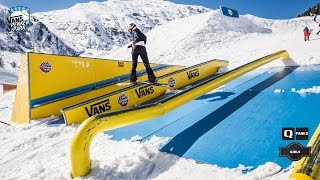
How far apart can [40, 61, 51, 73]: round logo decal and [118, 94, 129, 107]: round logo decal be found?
1871 mm

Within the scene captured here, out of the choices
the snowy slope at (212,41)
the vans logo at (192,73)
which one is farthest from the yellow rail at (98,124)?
the snowy slope at (212,41)

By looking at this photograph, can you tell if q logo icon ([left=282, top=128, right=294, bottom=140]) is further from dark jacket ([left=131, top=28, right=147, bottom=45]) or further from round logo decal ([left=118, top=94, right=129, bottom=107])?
dark jacket ([left=131, top=28, right=147, bottom=45])

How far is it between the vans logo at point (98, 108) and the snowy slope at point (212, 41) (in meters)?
6.95

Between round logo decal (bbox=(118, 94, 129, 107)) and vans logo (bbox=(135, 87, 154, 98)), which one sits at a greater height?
vans logo (bbox=(135, 87, 154, 98))

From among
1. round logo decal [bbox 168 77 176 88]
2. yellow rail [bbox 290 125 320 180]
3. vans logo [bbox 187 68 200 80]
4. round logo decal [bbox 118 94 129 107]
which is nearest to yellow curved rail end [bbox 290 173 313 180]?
yellow rail [bbox 290 125 320 180]

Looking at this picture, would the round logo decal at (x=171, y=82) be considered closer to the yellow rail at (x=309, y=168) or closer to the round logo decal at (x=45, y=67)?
the round logo decal at (x=45, y=67)

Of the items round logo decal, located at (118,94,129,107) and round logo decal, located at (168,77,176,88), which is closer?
round logo decal, located at (118,94,129,107)

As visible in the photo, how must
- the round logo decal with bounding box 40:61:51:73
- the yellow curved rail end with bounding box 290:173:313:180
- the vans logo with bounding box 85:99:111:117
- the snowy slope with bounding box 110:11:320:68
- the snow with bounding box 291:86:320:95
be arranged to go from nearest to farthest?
A: the yellow curved rail end with bounding box 290:173:313:180
the snow with bounding box 291:86:320:95
the vans logo with bounding box 85:99:111:117
the round logo decal with bounding box 40:61:51:73
the snowy slope with bounding box 110:11:320:68

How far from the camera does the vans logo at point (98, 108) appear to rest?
262 inches

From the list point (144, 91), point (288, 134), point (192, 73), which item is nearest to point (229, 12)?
point (192, 73)

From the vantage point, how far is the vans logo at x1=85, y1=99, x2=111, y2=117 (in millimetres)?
6648

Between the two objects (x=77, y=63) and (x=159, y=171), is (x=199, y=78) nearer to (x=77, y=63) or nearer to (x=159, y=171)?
(x=77, y=63)

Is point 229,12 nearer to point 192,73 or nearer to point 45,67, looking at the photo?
point 192,73

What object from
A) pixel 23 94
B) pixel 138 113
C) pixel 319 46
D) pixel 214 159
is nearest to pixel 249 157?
pixel 214 159
